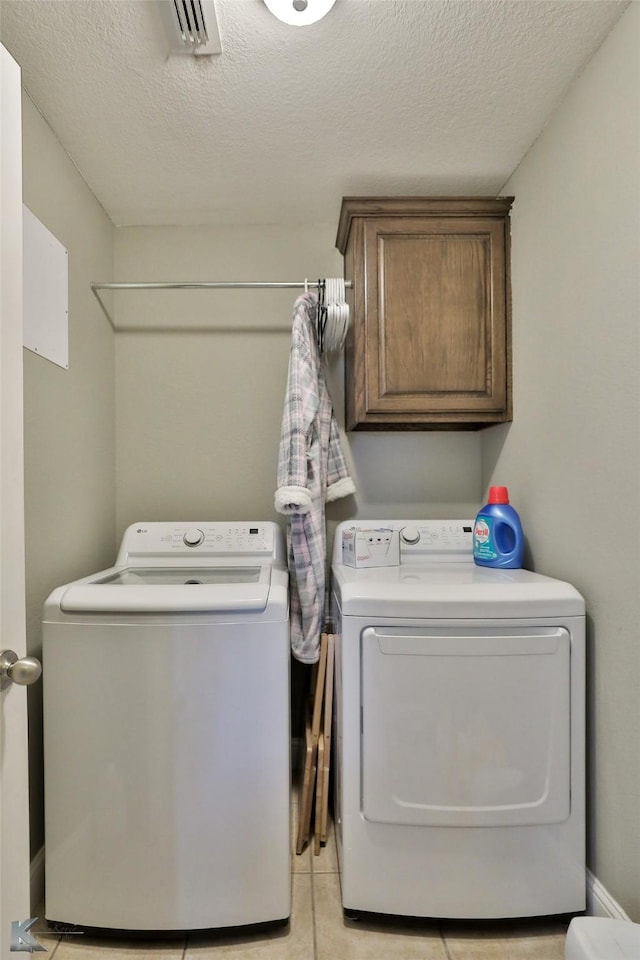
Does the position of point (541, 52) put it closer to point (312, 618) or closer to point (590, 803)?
point (312, 618)

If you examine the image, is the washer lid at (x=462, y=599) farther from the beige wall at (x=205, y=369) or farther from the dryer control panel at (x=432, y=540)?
the beige wall at (x=205, y=369)

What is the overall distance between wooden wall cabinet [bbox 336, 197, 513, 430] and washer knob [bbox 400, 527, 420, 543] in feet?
1.41

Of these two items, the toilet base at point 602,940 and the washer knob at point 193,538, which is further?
the washer knob at point 193,538

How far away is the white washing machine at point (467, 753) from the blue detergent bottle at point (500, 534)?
0.40 metres

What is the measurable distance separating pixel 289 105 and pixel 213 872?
2178 mm

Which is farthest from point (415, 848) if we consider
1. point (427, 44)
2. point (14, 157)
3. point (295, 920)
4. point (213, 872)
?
point (427, 44)

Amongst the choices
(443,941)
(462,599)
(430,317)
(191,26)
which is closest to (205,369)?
(430,317)

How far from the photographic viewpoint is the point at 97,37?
4.48 feet

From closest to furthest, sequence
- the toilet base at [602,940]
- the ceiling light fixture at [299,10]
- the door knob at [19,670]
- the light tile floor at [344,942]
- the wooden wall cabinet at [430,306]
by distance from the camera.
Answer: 1. the door knob at [19,670]
2. the toilet base at [602,940]
3. the ceiling light fixture at [299,10]
4. the light tile floor at [344,942]
5. the wooden wall cabinet at [430,306]

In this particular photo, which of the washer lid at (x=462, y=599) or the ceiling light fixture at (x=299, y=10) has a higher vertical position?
the ceiling light fixture at (x=299, y=10)

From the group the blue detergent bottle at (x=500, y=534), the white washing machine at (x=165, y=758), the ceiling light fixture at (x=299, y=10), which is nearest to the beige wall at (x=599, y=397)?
the blue detergent bottle at (x=500, y=534)

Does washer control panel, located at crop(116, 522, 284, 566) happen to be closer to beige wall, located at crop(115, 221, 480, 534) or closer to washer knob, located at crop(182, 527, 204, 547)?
washer knob, located at crop(182, 527, 204, 547)

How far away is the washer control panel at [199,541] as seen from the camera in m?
2.03

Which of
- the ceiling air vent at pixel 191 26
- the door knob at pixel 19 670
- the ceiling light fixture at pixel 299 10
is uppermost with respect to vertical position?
the ceiling air vent at pixel 191 26
